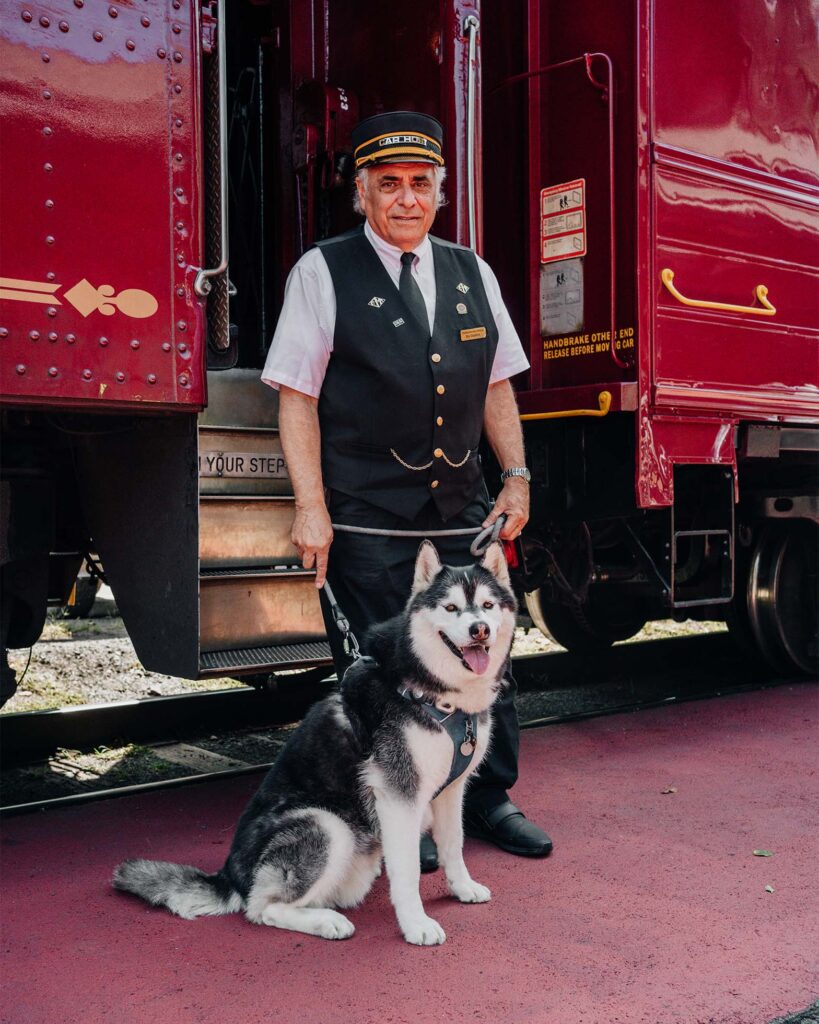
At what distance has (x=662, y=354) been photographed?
4.33 metres

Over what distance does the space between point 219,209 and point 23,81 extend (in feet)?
2.09

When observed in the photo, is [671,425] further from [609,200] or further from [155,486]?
[155,486]

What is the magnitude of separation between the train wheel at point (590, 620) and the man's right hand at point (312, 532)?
10.5 ft

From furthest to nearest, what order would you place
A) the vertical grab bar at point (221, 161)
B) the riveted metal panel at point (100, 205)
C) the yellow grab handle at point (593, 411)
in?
the yellow grab handle at point (593, 411)
the vertical grab bar at point (221, 161)
the riveted metal panel at point (100, 205)

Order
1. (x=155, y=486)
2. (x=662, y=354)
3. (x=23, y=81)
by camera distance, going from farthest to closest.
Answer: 1. (x=662, y=354)
2. (x=155, y=486)
3. (x=23, y=81)

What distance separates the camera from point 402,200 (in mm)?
3137

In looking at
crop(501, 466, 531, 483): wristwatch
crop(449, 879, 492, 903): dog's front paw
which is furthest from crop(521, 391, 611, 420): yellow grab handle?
crop(449, 879, 492, 903): dog's front paw

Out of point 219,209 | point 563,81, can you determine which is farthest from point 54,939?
point 563,81

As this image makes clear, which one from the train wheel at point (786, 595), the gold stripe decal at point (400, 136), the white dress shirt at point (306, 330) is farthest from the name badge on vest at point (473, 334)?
the train wheel at point (786, 595)

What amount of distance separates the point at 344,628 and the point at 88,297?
3.76 ft

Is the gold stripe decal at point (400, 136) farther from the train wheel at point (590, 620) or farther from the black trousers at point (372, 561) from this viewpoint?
the train wheel at point (590, 620)

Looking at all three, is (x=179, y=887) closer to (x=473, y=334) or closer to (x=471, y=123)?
(x=473, y=334)

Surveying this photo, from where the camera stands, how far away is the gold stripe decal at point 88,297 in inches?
113

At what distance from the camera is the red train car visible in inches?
119
